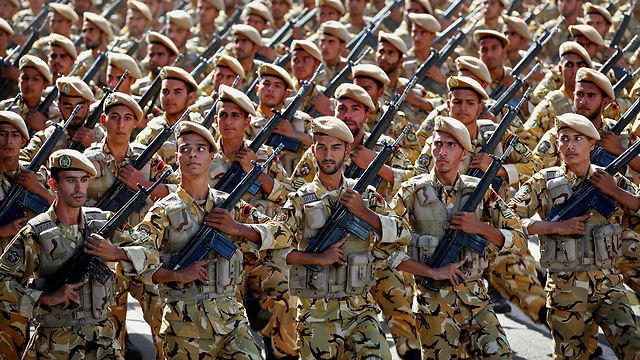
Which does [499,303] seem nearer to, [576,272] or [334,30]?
[576,272]

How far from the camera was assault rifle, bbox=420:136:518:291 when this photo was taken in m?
7.04

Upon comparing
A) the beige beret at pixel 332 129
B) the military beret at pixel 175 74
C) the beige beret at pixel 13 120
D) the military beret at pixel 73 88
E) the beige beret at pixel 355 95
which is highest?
the beige beret at pixel 332 129

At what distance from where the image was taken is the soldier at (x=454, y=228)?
695cm

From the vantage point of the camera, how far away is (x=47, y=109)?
35.1 ft

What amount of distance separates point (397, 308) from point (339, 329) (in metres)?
1.32

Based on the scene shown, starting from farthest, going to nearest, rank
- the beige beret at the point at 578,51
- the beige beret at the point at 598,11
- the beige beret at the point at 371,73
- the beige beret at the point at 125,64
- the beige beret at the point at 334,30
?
the beige beret at the point at 598,11 < the beige beret at the point at 334,30 < the beige beret at the point at 125,64 < the beige beret at the point at 578,51 < the beige beret at the point at 371,73

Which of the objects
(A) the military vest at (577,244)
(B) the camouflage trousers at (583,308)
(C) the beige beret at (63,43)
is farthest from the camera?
(C) the beige beret at (63,43)

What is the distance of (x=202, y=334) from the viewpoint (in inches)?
253

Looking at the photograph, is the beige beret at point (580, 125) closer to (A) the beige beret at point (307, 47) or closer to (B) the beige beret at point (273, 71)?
(B) the beige beret at point (273, 71)

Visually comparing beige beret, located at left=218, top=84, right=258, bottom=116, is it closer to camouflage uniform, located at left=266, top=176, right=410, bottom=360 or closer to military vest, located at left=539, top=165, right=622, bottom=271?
camouflage uniform, located at left=266, top=176, right=410, bottom=360

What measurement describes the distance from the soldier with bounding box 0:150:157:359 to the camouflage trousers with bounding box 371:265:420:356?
2.59 m

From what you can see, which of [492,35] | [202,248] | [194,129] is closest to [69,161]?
[194,129]

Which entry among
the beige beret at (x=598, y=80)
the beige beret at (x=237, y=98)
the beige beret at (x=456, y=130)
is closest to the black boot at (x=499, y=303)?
the beige beret at (x=598, y=80)

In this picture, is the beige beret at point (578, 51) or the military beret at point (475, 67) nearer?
the military beret at point (475, 67)
